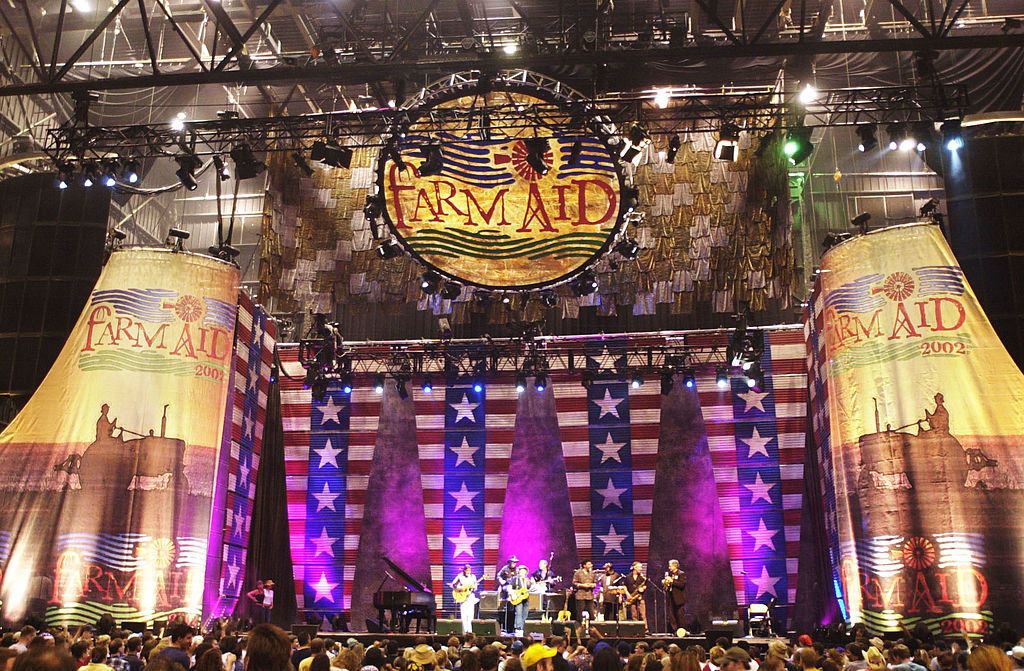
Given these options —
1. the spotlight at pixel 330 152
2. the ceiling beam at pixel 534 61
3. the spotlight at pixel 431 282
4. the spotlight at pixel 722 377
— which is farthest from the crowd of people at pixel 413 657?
the spotlight at pixel 722 377

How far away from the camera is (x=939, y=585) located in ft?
41.8

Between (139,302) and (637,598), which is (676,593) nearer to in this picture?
(637,598)

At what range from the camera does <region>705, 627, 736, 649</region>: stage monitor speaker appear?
13011mm

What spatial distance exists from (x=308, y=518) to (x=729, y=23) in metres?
12.7

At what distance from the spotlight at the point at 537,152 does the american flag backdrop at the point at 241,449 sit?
6.50 meters

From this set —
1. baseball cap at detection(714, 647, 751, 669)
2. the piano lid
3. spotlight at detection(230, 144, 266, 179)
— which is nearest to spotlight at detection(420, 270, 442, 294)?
spotlight at detection(230, 144, 266, 179)

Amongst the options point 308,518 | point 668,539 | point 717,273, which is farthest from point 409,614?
point 717,273

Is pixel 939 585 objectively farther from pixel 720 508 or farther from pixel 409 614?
pixel 409 614

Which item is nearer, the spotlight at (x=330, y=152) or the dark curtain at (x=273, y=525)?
the spotlight at (x=330, y=152)

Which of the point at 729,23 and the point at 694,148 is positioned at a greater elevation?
the point at 729,23

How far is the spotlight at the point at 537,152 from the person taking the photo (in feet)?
41.7

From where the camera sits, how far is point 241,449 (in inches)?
664

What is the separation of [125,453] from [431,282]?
5477 mm

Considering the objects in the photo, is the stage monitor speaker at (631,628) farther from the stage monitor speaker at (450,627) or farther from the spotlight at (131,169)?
the spotlight at (131,169)
